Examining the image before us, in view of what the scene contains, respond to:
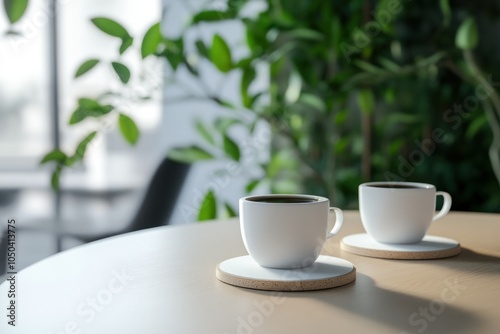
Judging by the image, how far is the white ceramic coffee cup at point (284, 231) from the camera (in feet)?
2.80

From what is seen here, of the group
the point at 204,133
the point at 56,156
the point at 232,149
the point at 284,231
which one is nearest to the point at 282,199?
the point at 284,231

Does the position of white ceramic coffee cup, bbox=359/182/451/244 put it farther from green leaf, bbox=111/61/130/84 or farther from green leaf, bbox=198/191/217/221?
green leaf, bbox=198/191/217/221

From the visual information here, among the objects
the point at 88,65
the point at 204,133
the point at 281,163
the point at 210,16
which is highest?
the point at 210,16

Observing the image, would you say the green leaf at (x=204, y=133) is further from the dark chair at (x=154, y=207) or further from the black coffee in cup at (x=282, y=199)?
the black coffee in cup at (x=282, y=199)

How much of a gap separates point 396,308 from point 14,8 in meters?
0.91

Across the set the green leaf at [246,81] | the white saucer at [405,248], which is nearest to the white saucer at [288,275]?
the white saucer at [405,248]

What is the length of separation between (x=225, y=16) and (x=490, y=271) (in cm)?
165

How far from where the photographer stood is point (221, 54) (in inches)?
87.7

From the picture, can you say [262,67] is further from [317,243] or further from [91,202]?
[317,243]

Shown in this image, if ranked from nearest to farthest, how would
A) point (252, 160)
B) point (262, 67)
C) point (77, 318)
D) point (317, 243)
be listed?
point (77, 318)
point (317, 243)
point (252, 160)
point (262, 67)

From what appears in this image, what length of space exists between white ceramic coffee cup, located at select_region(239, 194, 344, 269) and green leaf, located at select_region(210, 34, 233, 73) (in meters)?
1.35

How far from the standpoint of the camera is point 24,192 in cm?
337

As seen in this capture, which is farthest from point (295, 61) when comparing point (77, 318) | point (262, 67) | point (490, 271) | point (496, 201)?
point (77, 318)

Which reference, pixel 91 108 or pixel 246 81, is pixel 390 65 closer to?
pixel 246 81
